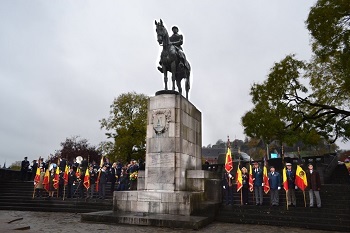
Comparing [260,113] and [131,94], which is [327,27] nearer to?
[260,113]

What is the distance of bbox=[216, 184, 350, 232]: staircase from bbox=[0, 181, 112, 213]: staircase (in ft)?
21.9

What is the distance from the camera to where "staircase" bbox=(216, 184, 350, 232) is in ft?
36.2

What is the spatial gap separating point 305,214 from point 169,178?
562cm

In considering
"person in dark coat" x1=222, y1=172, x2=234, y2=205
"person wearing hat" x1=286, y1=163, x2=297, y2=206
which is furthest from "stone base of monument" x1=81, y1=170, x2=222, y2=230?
"person wearing hat" x1=286, y1=163, x2=297, y2=206

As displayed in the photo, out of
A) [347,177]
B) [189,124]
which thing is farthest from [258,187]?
[347,177]

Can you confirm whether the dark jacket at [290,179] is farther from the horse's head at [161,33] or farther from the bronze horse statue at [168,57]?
the horse's head at [161,33]

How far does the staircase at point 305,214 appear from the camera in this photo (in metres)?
11.0

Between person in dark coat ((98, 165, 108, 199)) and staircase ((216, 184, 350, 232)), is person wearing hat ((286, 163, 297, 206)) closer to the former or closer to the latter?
staircase ((216, 184, 350, 232))

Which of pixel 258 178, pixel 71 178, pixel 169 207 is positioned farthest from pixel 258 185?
pixel 71 178

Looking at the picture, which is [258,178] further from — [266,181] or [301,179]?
[301,179]

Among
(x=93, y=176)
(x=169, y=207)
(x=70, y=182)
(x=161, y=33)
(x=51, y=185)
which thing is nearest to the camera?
(x=169, y=207)

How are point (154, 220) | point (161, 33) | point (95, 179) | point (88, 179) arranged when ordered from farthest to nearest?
point (95, 179)
point (88, 179)
point (161, 33)
point (154, 220)

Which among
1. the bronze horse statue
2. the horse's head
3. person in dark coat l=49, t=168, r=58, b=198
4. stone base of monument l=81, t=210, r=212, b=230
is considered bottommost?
stone base of monument l=81, t=210, r=212, b=230

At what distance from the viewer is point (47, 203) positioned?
680 inches
